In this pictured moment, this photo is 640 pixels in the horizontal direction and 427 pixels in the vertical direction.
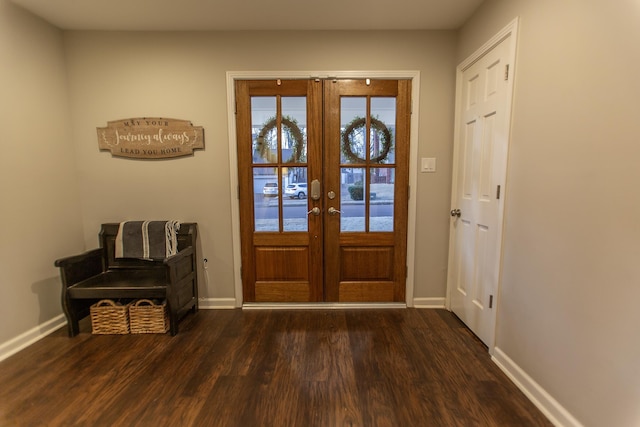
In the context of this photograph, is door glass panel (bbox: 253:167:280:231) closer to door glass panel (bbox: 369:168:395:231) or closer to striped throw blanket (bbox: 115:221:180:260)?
striped throw blanket (bbox: 115:221:180:260)

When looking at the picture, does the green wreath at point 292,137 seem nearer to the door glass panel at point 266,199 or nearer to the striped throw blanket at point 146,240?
the door glass panel at point 266,199

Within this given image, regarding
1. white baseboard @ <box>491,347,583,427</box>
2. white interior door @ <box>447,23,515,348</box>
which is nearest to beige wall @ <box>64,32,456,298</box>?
white interior door @ <box>447,23,515,348</box>

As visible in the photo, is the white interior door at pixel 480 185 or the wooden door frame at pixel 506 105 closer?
the wooden door frame at pixel 506 105

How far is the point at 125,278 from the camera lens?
7.66 feet

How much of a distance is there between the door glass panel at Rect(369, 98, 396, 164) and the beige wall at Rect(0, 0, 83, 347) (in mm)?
2691

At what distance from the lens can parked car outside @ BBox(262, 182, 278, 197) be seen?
8.41 feet

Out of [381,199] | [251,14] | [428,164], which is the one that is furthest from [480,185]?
[251,14]

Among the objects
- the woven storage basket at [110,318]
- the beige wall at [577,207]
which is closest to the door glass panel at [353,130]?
the beige wall at [577,207]

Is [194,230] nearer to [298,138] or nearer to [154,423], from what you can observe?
[298,138]

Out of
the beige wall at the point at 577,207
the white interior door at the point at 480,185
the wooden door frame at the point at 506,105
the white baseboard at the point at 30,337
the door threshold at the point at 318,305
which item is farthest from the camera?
the door threshold at the point at 318,305

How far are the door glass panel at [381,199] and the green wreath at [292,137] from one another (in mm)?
697

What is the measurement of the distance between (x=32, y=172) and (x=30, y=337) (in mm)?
1258

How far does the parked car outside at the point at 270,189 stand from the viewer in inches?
101

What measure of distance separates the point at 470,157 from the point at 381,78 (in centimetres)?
101
